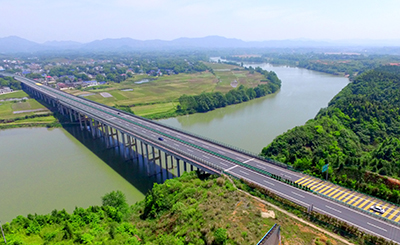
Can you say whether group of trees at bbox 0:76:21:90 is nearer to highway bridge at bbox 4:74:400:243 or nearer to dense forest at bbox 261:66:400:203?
highway bridge at bbox 4:74:400:243

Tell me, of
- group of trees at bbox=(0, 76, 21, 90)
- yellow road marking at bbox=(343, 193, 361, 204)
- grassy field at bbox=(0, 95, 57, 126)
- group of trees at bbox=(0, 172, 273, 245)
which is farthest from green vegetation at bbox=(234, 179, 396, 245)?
group of trees at bbox=(0, 76, 21, 90)

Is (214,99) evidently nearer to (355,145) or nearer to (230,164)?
(355,145)

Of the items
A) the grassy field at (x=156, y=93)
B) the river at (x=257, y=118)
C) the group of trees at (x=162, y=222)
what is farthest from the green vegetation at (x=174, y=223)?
the grassy field at (x=156, y=93)

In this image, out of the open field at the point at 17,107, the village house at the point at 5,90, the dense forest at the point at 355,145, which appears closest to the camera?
the dense forest at the point at 355,145

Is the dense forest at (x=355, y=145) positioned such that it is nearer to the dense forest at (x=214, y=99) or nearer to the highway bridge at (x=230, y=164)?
the highway bridge at (x=230, y=164)

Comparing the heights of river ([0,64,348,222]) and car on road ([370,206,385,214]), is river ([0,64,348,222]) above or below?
below
